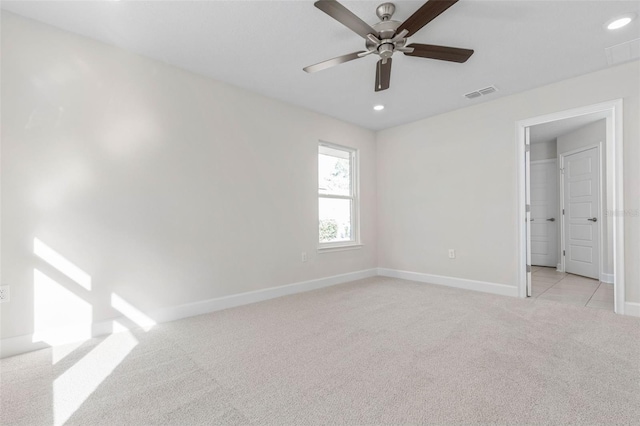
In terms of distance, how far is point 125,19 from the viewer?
2318 millimetres

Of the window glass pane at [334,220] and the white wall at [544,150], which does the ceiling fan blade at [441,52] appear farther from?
the white wall at [544,150]

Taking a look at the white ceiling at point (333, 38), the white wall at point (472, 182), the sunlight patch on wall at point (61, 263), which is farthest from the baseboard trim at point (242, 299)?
the white ceiling at point (333, 38)

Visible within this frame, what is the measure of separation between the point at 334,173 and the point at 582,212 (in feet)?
14.0

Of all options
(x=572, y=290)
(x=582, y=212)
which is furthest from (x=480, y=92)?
(x=582, y=212)

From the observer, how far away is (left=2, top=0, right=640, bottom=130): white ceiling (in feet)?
7.21

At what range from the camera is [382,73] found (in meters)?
2.62

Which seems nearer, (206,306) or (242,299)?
(206,306)

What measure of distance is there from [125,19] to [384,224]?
13.8 ft

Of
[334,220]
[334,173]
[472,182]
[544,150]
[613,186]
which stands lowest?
[334,220]

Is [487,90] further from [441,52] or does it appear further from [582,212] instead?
[582,212]

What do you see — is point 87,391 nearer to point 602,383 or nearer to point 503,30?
point 602,383

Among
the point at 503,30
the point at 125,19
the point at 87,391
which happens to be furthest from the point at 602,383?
the point at 125,19

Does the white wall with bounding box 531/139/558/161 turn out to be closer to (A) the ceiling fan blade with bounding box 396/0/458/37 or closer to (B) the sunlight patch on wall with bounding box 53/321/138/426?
(A) the ceiling fan blade with bounding box 396/0/458/37

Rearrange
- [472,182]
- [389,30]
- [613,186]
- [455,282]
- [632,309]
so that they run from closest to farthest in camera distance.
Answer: [389,30]
[632,309]
[613,186]
[472,182]
[455,282]
